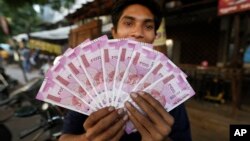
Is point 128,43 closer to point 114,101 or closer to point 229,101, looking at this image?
point 114,101

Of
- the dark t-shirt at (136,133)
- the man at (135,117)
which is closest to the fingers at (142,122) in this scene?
the man at (135,117)

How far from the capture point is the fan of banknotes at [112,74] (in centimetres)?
121

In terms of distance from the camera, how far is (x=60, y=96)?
1235 mm

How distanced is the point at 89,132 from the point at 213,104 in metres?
6.72

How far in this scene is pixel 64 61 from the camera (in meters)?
1.23

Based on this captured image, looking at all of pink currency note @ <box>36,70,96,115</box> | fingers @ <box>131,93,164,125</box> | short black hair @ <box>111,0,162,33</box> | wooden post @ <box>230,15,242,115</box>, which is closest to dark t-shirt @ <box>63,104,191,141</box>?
pink currency note @ <box>36,70,96,115</box>

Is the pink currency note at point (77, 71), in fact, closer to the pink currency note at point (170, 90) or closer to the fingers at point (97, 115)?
the fingers at point (97, 115)

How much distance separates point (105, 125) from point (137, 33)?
0.49 metres

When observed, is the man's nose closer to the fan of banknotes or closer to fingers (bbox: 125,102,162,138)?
the fan of banknotes

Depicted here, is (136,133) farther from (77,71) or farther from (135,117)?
(77,71)

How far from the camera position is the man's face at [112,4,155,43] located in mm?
1421

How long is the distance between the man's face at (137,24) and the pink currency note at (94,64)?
251 mm

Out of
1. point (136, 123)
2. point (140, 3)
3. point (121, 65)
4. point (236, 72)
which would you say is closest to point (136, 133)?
point (136, 123)

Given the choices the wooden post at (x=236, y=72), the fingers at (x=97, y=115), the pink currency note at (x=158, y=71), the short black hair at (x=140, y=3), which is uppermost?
the short black hair at (x=140, y=3)
